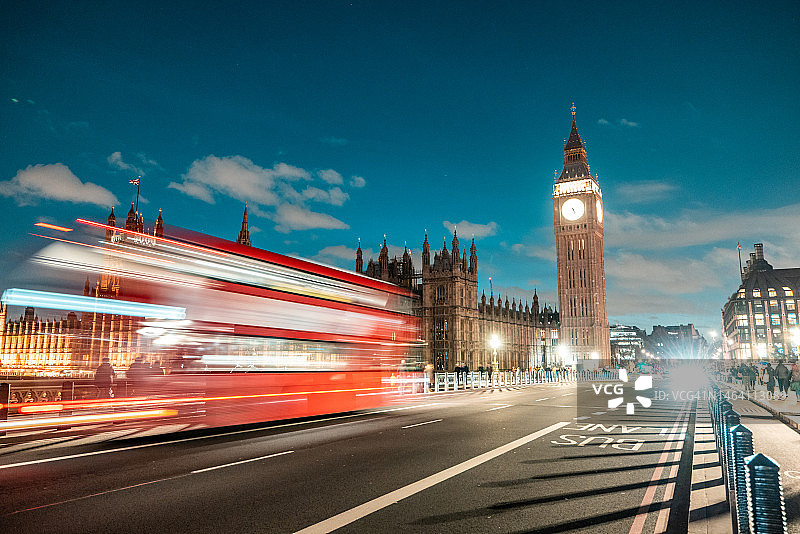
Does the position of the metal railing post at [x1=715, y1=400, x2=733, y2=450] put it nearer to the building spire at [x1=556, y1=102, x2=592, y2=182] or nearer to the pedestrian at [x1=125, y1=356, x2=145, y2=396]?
the pedestrian at [x1=125, y1=356, x2=145, y2=396]

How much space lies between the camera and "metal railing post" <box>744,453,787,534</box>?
12.3ft

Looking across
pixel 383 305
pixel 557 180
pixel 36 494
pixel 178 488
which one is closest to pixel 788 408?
pixel 383 305

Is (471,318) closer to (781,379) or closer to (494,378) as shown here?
(494,378)

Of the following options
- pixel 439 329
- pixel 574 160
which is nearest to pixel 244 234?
pixel 439 329

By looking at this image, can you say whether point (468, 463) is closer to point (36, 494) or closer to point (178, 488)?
point (178, 488)

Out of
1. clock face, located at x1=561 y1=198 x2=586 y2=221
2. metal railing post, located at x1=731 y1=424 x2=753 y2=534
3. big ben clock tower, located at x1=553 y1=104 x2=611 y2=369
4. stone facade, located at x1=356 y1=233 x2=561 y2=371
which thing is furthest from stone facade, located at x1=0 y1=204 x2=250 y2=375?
clock face, located at x1=561 y1=198 x2=586 y2=221

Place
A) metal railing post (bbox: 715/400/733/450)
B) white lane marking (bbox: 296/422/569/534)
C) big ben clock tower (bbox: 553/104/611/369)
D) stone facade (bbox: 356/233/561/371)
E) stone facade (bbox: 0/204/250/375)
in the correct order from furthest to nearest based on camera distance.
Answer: big ben clock tower (bbox: 553/104/611/369) → stone facade (bbox: 356/233/561/371) → stone facade (bbox: 0/204/250/375) → metal railing post (bbox: 715/400/733/450) → white lane marking (bbox: 296/422/569/534)

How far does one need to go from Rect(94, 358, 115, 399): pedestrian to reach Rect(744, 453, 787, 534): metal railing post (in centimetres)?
1010

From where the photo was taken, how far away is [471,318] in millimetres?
63969

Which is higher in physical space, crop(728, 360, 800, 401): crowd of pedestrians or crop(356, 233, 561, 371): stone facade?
crop(356, 233, 561, 371): stone facade

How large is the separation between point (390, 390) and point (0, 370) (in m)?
10.5

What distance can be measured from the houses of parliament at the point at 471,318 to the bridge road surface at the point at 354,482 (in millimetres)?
2024

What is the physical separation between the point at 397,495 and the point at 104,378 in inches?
263

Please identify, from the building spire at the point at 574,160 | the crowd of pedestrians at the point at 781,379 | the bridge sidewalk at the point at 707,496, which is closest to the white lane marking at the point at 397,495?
the bridge sidewalk at the point at 707,496
